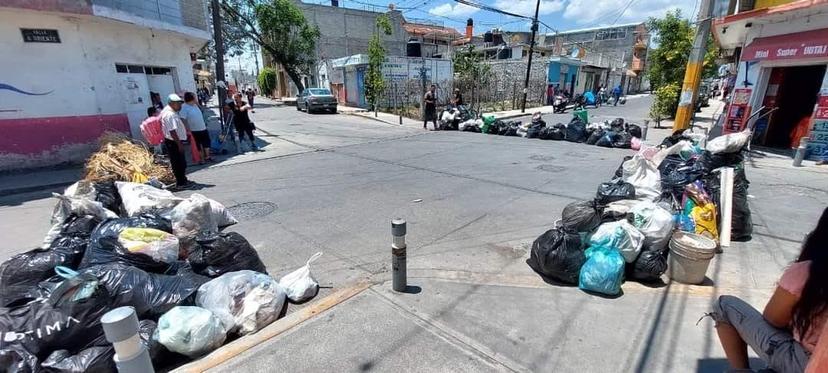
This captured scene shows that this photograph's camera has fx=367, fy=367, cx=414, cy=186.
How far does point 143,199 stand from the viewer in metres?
4.78

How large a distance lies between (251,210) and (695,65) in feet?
37.9

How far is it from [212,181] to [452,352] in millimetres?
6936

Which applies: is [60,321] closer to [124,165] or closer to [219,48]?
[124,165]

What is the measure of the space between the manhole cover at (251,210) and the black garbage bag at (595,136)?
32.8 feet

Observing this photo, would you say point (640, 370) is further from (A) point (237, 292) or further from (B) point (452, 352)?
(A) point (237, 292)

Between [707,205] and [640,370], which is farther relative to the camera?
[707,205]

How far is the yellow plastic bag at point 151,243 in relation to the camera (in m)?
3.28

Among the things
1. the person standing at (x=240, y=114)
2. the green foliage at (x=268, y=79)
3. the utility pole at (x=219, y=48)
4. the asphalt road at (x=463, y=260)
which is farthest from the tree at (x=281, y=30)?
the asphalt road at (x=463, y=260)

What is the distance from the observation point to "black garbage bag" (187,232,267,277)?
3.41 metres

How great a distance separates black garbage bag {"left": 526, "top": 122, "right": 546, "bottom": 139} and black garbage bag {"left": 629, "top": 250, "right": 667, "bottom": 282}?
1014 cm

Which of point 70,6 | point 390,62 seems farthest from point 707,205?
point 390,62

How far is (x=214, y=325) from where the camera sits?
2.68 meters

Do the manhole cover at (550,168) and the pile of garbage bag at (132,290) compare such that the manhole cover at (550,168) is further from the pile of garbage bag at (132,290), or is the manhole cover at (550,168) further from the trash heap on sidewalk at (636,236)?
the pile of garbage bag at (132,290)

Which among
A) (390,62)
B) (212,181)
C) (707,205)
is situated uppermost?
(390,62)
